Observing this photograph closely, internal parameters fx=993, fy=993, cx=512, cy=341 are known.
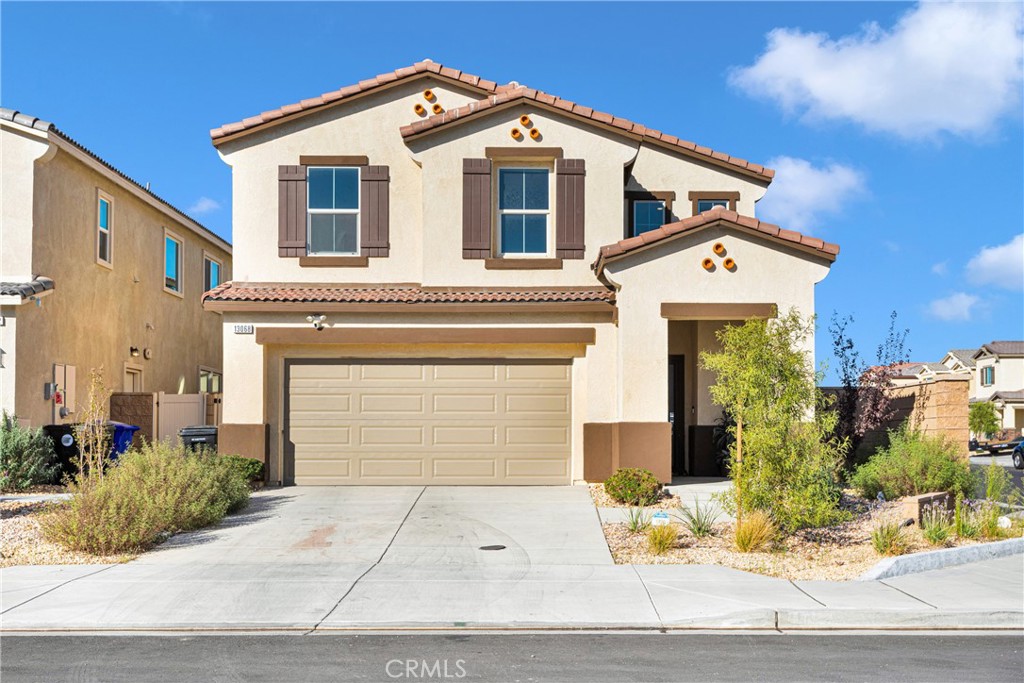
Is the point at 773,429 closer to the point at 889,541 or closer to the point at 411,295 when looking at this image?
the point at 889,541

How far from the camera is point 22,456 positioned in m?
17.0

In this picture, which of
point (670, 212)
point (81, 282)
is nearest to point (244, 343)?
point (81, 282)

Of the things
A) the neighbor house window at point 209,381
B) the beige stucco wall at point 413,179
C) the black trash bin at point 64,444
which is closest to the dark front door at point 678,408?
the beige stucco wall at point 413,179

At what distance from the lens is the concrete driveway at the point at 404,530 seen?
12.0 meters

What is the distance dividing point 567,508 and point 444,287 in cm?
493

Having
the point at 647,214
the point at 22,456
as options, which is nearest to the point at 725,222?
the point at 647,214

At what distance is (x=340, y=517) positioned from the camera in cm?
1446

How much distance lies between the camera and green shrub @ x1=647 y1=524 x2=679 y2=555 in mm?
11992

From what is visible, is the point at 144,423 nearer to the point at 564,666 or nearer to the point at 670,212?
the point at 670,212

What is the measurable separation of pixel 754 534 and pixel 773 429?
130 centimetres

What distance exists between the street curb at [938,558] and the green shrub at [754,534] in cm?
132

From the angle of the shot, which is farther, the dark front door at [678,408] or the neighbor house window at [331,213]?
the dark front door at [678,408]

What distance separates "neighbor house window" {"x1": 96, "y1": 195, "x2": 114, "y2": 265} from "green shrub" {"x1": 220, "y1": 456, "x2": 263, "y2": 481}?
7.11 meters

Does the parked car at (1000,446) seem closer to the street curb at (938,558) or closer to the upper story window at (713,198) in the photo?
the upper story window at (713,198)
